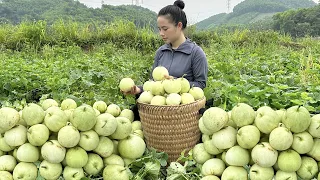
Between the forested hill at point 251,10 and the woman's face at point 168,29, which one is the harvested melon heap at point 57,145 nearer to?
the woman's face at point 168,29

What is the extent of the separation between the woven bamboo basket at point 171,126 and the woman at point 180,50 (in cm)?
52

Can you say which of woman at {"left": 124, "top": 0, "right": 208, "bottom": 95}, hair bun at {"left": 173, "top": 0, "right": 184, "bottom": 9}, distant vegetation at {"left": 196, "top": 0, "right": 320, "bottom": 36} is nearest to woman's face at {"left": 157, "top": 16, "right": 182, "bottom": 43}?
woman at {"left": 124, "top": 0, "right": 208, "bottom": 95}

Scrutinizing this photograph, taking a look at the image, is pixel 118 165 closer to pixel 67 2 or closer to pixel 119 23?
pixel 119 23

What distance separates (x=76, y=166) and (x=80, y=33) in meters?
9.88

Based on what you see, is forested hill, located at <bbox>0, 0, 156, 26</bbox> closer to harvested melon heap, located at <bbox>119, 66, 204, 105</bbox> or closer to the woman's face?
the woman's face

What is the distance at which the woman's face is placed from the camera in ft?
10.5

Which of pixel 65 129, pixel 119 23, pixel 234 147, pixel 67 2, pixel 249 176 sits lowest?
pixel 249 176

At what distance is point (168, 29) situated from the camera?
3213 millimetres

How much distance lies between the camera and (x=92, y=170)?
2.12 meters

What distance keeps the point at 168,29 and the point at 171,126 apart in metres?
1.02

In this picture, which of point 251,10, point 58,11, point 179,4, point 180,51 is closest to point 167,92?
point 180,51

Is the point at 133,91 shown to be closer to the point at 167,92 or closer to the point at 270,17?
the point at 167,92


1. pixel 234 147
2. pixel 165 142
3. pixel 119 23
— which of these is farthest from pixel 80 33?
pixel 234 147

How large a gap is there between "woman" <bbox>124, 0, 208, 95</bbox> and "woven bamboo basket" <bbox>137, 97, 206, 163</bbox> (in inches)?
20.6
